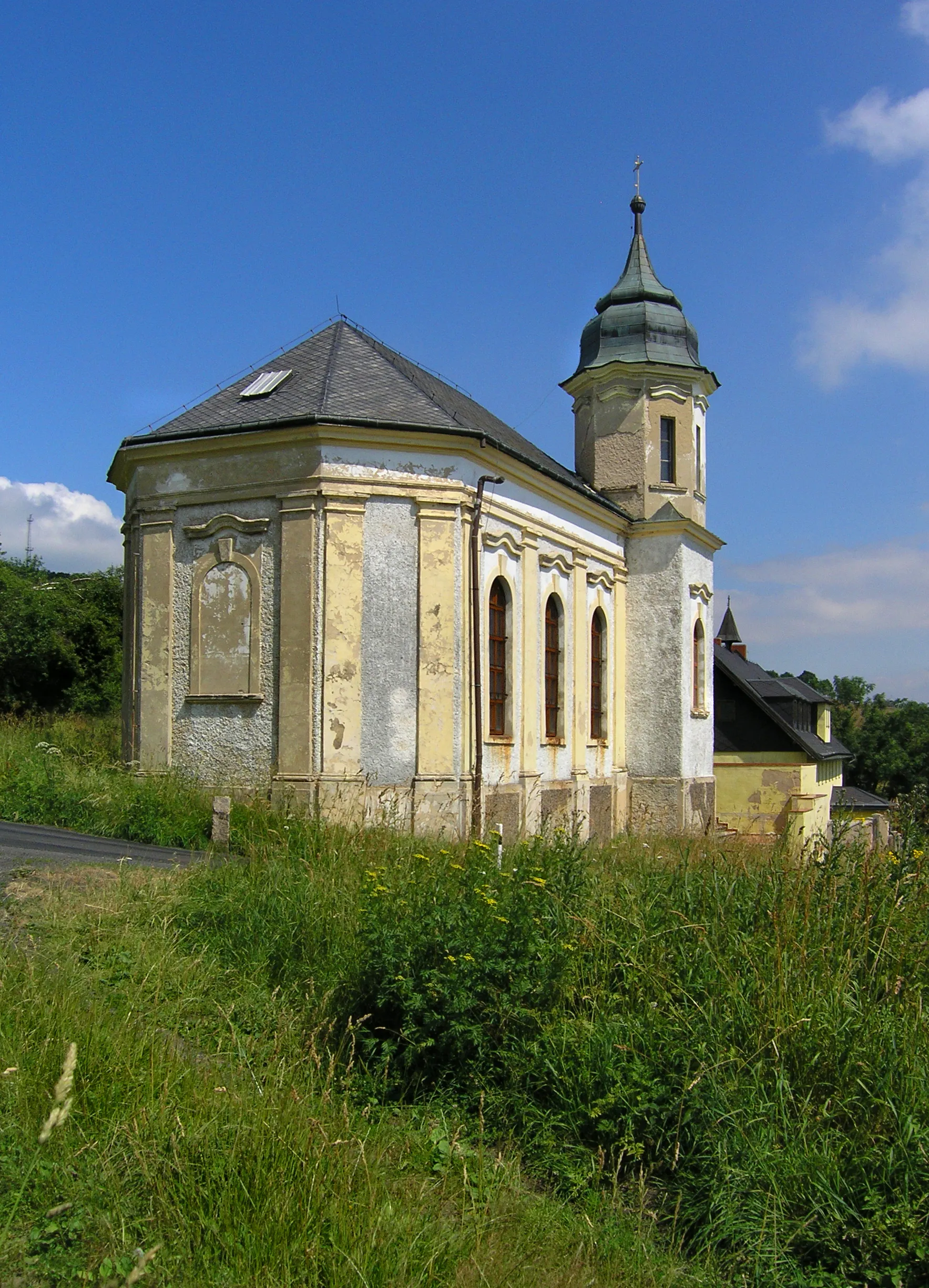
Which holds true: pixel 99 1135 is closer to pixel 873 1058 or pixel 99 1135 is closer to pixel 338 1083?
pixel 338 1083

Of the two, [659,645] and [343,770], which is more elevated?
[659,645]

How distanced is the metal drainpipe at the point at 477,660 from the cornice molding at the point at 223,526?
316 centimetres

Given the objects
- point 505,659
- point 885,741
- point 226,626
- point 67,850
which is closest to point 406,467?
point 226,626

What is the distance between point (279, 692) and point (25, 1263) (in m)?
11.4

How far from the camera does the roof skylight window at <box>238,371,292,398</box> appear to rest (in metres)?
16.5

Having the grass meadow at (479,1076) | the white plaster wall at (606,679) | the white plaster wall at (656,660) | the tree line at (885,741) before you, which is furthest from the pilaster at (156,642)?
the tree line at (885,741)

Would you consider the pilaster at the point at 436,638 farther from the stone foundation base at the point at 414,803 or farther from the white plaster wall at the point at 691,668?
the white plaster wall at the point at 691,668

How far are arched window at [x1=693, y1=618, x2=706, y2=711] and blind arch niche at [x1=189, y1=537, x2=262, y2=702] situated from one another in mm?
12239

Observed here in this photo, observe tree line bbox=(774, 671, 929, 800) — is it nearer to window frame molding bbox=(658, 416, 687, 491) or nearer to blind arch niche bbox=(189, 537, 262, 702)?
window frame molding bbox=(658, 416, 687, 491)

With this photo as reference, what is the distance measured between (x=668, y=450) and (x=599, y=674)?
19.2ft

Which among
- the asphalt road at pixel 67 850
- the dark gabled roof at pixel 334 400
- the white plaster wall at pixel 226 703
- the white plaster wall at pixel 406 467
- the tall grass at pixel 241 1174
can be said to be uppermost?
the dark gabled roof at pixel 334 400

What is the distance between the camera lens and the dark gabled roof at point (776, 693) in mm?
28594

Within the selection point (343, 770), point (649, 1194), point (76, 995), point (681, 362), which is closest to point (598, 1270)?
point (649, 1194)

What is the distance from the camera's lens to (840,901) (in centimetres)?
696
